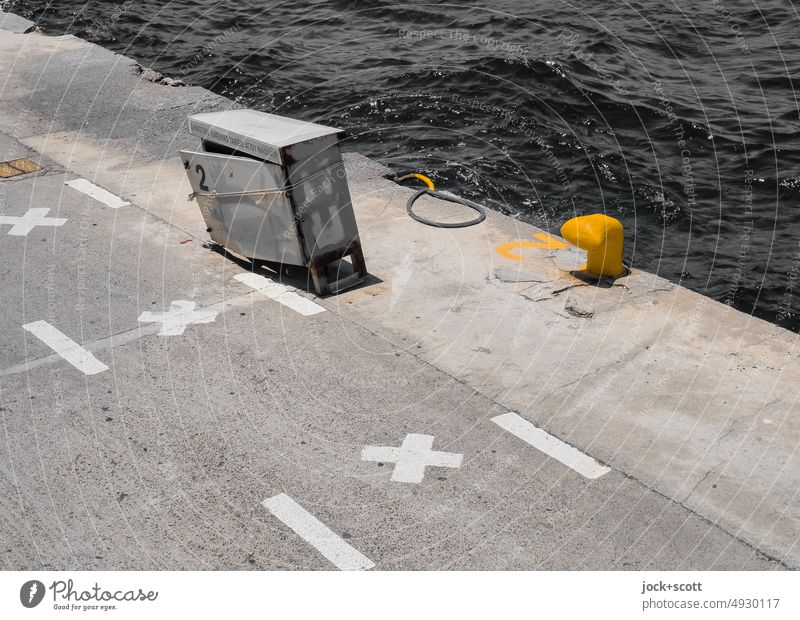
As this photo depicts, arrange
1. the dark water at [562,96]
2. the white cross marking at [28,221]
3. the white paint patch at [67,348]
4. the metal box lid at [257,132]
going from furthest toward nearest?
1. the dark water at [562,96]
2. the white cross marking at [28,221]
3. the metal box lid at [257,132]
4. the white paint patch at [67,348]

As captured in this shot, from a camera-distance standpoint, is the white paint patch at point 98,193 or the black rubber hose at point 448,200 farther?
the white paint patch at point 98,193

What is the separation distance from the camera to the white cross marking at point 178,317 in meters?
6.36

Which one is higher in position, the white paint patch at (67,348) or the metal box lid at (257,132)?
the metal box lid at (257,132)

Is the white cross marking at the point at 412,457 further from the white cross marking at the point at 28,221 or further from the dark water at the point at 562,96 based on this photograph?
the dark water at the point at 562,96

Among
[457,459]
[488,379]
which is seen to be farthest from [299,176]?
[457,459]

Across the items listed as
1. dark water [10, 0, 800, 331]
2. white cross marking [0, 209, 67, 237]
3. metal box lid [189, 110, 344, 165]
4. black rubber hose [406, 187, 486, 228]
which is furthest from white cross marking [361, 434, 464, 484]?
dark water [10, 0, 800, 331]

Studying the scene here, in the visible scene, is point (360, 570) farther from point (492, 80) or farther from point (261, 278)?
point (492, 80)

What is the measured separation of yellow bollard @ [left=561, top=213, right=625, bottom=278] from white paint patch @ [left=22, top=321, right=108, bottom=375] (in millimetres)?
3297

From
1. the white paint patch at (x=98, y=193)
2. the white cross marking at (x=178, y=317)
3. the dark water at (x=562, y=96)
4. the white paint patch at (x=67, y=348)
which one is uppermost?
the white paint patch at (x=98, y=193)

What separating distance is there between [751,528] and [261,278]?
12.6 feet

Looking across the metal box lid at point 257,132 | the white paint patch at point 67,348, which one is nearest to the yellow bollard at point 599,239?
the metal box lid at point 257,132

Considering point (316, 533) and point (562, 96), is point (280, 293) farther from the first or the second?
point (562, 96)

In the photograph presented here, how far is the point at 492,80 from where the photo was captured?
42.0 feet

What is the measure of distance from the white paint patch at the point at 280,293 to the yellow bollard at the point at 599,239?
6.12ft
